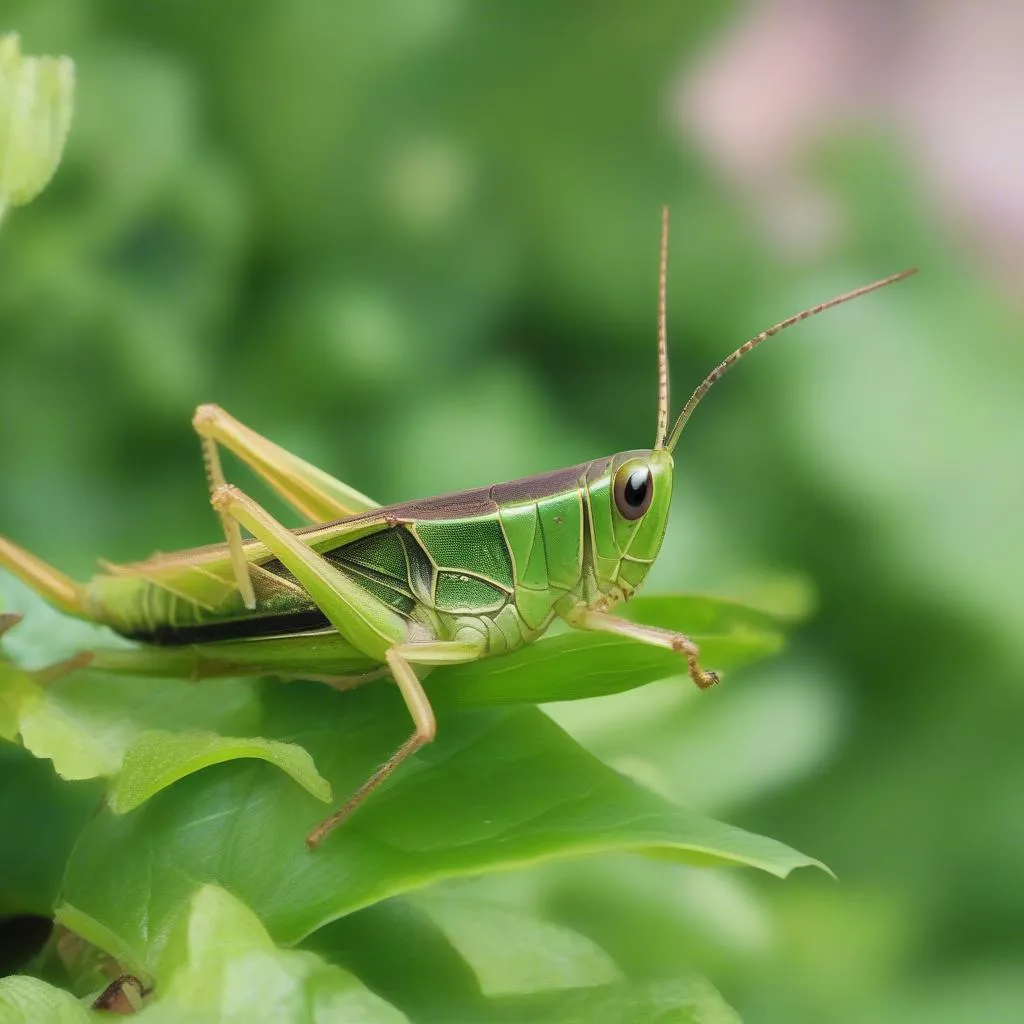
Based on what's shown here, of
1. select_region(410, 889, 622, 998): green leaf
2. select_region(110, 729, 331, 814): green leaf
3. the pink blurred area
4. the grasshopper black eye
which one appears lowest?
select_region(410, 889, 622, 998): green leaf

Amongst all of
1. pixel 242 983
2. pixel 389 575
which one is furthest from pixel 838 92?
pixel 242 983

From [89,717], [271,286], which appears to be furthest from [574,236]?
[89,717]

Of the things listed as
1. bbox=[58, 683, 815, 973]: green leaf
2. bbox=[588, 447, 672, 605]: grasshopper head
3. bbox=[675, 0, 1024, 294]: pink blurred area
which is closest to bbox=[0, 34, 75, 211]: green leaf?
bbox=[58, 683, 815, 973]: green leaf

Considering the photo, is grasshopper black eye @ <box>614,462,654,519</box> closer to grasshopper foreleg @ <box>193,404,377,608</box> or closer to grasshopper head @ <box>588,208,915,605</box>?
grasshopper head @ <box>588,208,915,605</box>

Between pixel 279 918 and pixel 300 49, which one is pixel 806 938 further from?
pixel 300 49

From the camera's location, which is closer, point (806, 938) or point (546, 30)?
point (806, 938)

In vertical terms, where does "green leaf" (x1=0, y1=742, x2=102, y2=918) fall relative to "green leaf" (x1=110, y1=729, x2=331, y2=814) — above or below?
below

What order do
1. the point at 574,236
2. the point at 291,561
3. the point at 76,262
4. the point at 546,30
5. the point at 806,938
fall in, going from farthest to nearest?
1. the point at 546,30
2. the point at 574,236
3. the point at 76,262
4. the point at 806,938
5. the point at 291,561
